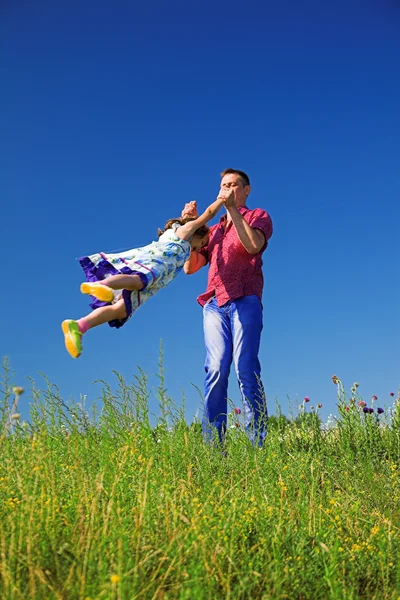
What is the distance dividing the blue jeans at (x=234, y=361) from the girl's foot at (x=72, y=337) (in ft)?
6.24

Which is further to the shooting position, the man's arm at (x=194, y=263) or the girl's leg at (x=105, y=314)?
the man's arm at (x=194, y=263)

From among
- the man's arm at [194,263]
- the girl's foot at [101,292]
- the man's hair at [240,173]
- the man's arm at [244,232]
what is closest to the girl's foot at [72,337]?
the girl's foot at [101,292]

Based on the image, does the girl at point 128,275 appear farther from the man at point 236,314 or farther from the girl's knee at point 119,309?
the man at point 236,314

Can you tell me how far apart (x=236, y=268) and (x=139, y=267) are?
1366mm

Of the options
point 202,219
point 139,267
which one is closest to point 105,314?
point 139,267

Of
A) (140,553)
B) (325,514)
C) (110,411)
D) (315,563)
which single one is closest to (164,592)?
(140,553)

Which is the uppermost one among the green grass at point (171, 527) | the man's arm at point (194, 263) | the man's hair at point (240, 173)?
the man's hair at point (240, 173)

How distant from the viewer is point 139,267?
213 inches

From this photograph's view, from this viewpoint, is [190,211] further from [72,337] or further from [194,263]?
[72,337]

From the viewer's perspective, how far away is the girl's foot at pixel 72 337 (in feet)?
15.1

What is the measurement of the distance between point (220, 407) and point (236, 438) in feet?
2.94

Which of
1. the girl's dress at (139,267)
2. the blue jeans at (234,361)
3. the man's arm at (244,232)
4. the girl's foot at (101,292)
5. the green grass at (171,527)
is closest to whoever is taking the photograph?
the green grass at (171,527)

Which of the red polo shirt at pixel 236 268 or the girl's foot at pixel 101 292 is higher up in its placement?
the red polo shirt at pixel 236 268

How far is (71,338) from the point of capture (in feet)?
15.1
